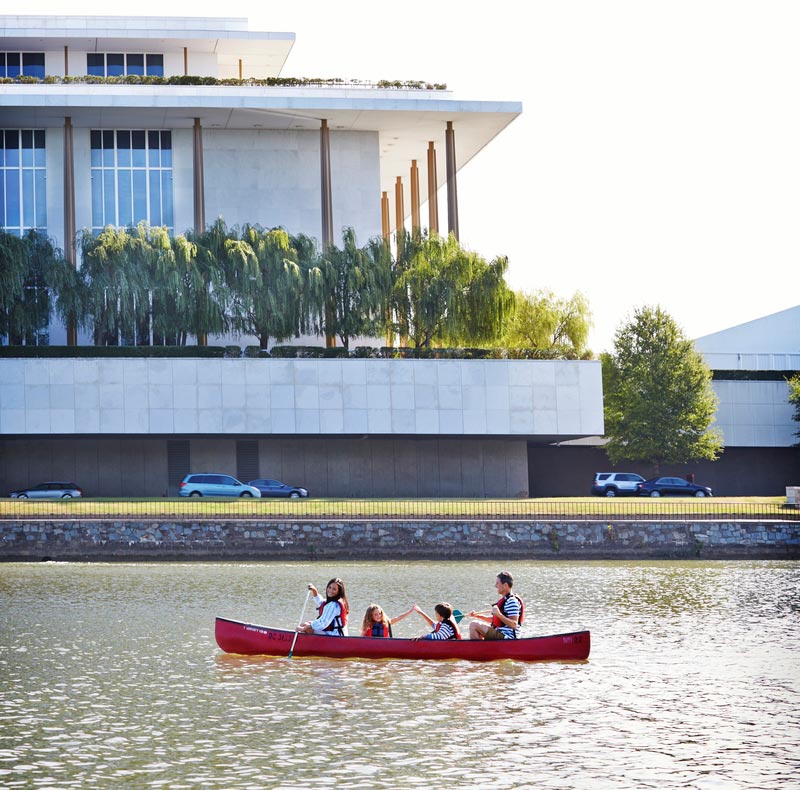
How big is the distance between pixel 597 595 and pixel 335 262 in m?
31.9

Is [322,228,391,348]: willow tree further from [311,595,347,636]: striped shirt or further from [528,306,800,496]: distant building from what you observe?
[311,595,347,636]: striped shirt

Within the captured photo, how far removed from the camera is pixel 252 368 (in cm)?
6147

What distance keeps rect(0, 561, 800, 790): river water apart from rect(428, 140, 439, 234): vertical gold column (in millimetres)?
35738

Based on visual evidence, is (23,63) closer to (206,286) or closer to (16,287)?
(16,287)

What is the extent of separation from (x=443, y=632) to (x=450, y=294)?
38690 mm

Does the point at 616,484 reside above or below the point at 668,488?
above

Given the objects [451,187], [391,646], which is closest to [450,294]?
[451,187]

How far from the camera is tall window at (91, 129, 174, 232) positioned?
67750mm

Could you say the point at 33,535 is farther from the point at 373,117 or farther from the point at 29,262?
the point at 373,117

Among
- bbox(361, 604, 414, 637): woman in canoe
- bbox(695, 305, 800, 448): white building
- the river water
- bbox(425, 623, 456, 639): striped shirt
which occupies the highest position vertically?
bbox(695, 305, 800, 448): white building

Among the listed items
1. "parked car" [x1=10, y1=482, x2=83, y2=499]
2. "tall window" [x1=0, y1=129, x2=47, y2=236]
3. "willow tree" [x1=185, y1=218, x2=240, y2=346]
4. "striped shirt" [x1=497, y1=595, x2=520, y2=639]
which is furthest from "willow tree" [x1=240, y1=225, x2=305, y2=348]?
"striped shirt" [x1=497, y1=595, x2=520, y2=639]

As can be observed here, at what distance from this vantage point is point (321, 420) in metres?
61.7

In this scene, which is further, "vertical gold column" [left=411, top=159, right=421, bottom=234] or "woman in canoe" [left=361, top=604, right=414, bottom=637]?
"vertical gold column" [left=411, top=159, right=421, bottom=234]

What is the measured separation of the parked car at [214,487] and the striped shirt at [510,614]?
32960 millimetres
